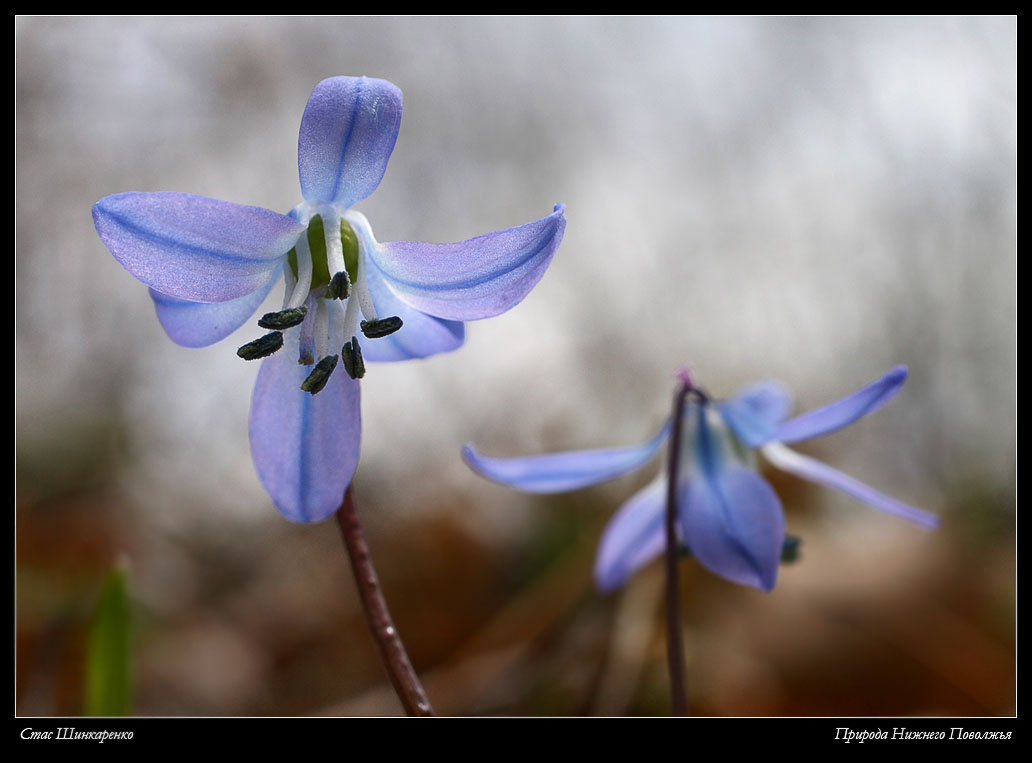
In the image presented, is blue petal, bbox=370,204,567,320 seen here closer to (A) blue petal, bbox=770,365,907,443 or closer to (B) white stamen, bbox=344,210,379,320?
(B) white stamen, bbox=344,210,379,320

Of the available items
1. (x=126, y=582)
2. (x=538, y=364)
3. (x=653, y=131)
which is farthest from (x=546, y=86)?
(x=126, y=582)

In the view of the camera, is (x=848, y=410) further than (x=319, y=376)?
Yes

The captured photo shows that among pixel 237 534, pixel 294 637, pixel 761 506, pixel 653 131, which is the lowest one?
pixel 294 637

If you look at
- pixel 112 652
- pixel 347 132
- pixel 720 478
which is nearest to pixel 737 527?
pixel 720 478

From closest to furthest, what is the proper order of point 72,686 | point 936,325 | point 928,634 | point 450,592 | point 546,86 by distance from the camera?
point 72,686 < point 928,634 < point 450,592 < point 936,325 < point 546,86

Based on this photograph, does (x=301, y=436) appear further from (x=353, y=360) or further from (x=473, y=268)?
(x=473, y=268)
